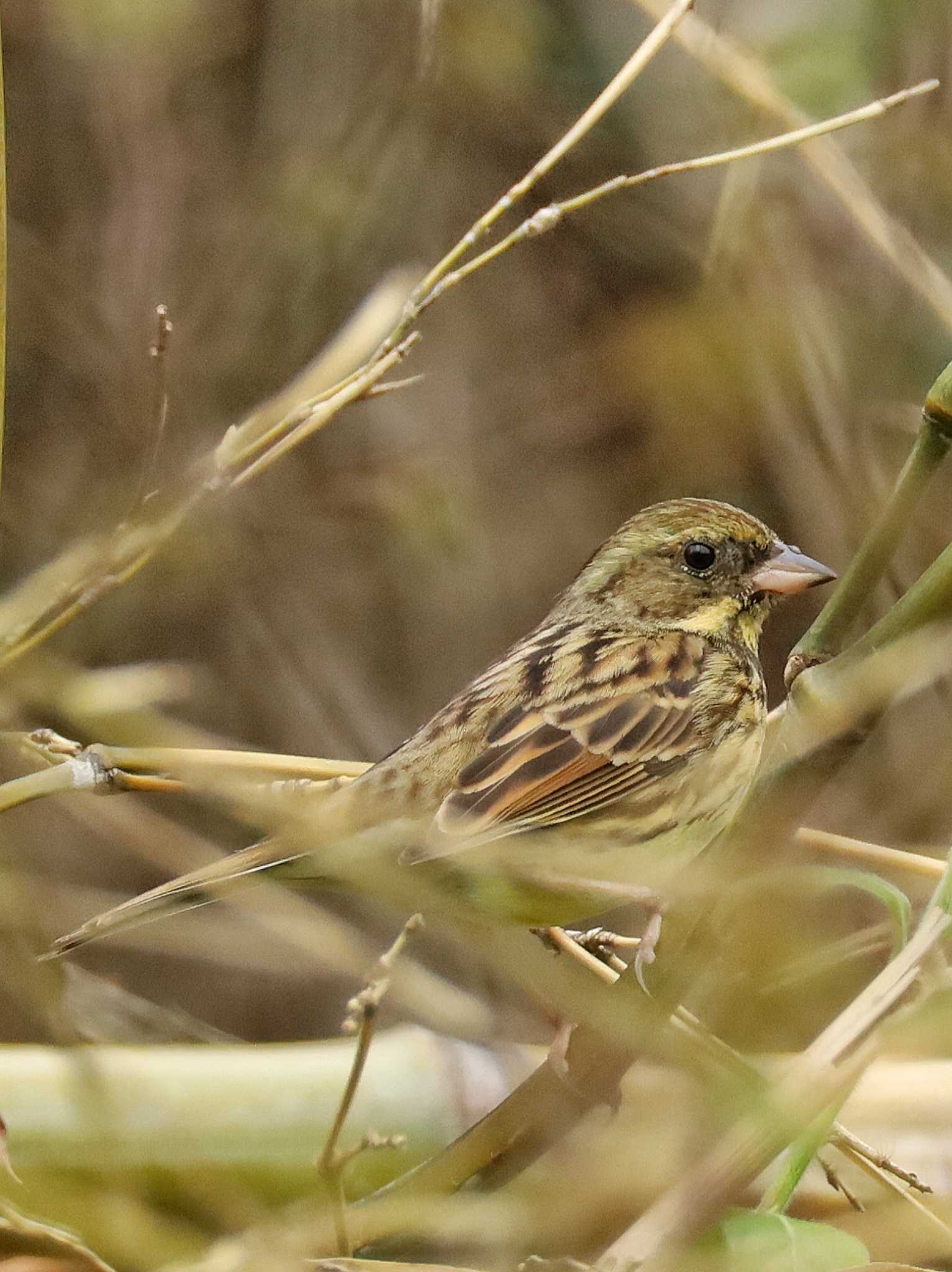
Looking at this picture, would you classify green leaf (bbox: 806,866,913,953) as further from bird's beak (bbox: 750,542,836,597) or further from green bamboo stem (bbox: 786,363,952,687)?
bird's beak (bbox: 750,542,836,597)

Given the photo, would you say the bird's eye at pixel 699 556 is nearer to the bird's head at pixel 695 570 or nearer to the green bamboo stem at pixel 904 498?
the bird's head at pixel 695 570

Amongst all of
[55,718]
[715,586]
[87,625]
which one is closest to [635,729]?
[715,586]

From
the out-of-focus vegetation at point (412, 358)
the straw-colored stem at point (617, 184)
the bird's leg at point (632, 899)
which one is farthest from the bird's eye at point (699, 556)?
the straw-colored stem at point (617, 184)

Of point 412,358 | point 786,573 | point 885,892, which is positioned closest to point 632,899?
point 885,892

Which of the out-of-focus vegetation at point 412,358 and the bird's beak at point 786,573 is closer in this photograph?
the bird's beak at point 786,573

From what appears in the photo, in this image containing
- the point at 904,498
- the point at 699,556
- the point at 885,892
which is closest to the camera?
the point at 904,498

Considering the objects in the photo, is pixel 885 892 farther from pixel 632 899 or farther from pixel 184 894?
pixel 184 894
